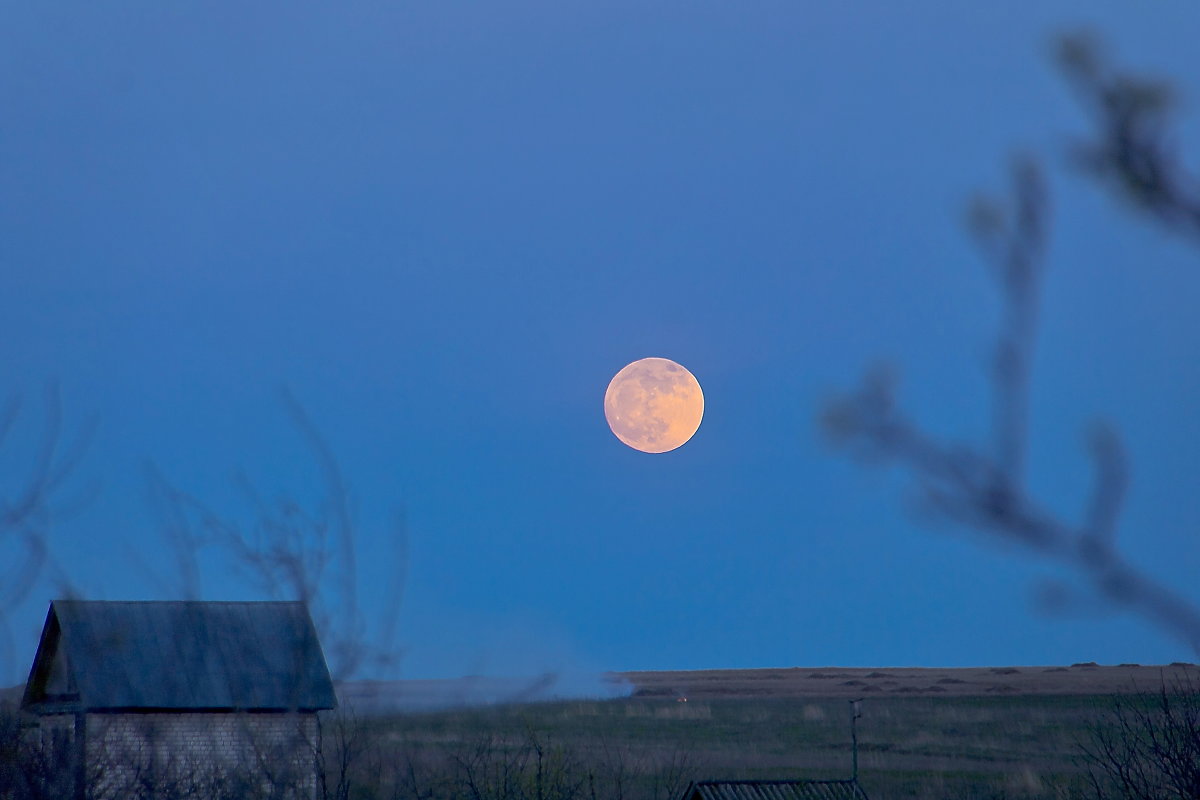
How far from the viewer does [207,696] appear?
869 inches

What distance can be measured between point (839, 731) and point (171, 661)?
3108 cm

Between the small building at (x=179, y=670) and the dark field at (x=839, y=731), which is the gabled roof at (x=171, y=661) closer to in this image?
the small building at (x=179, y=670)

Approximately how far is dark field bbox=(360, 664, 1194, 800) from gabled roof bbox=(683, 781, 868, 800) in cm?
50

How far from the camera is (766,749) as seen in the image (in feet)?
131

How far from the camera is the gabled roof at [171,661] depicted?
69.2ft

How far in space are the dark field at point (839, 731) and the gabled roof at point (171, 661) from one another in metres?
2.57

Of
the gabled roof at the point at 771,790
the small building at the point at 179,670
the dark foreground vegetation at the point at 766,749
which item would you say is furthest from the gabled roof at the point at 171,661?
the gabled roof at the point at 771,790

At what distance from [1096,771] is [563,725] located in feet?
82.8

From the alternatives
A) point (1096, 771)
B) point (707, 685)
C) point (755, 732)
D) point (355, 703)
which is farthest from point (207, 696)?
point (707, 685)

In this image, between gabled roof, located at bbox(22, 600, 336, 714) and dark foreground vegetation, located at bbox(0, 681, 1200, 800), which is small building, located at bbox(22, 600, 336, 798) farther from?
dark foreground vegetation, located at bbox(0, 681, 1200, 800)

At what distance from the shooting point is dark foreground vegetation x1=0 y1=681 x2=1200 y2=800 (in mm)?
12133

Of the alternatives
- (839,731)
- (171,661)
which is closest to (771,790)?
(171,661)

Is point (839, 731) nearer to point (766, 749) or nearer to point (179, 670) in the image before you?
point (766, 749)

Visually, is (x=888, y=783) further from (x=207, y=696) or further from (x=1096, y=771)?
(x=207, y=696)
